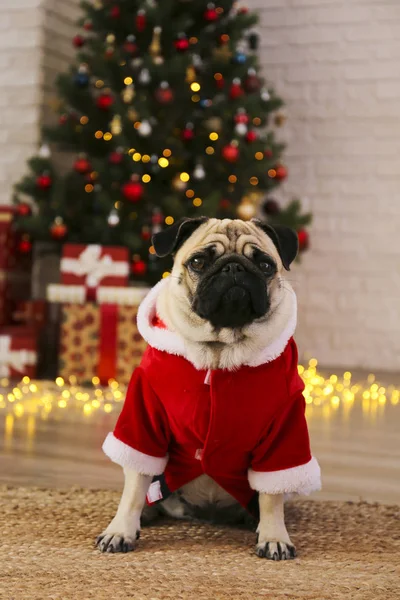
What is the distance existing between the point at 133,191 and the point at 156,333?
84.7 inches

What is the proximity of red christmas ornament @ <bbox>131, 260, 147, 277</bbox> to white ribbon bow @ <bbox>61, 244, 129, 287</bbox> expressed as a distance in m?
0.12

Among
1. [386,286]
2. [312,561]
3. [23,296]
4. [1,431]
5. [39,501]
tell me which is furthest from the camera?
[386,286]

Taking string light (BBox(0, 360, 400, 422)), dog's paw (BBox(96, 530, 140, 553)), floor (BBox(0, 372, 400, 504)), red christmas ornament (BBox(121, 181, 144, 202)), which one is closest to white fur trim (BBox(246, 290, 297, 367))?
dog's paw (BBox(96, 530, 140, 553))

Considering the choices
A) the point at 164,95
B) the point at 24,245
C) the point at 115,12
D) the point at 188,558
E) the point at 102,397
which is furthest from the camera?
the point at 24,245

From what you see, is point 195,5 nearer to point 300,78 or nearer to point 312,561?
point 300,78

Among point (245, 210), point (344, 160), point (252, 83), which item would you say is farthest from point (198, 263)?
point (344, 160)

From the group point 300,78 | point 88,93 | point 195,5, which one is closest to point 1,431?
point 88,93

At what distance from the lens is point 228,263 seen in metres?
1.50

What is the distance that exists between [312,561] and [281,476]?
6.1 inches

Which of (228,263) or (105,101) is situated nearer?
(228,263)

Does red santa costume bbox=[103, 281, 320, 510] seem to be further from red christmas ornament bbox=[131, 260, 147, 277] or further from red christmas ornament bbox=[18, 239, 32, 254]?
red christmas ornament bbox=[18, 239, 32, 254]

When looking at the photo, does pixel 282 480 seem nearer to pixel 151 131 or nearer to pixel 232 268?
pixel 232 268

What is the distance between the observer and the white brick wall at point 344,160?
14.9 feet

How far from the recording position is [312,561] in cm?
143
